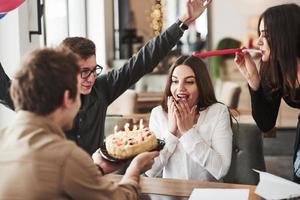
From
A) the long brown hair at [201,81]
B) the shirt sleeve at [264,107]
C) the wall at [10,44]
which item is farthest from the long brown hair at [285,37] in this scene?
the wall at [10,44]

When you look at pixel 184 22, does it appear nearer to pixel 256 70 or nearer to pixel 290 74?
pixel 256 70

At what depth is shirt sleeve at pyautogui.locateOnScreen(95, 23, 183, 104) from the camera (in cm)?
187

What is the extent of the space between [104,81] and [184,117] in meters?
0.40

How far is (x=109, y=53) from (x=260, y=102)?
11.5ft

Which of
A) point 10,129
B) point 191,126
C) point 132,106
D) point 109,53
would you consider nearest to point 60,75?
point 10,129

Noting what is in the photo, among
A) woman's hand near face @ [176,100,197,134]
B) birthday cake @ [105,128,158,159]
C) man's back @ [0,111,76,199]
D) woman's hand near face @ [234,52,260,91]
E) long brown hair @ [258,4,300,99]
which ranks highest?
long brown hair @ [258,4,300,99]

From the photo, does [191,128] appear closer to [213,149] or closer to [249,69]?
[213,149]

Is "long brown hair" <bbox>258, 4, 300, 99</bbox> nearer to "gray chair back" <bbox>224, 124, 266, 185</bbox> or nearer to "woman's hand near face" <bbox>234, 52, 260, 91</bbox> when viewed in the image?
"woman's hand near face" <bbox>234, 52, 260, 91</bbox>

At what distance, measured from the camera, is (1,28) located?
2.46m

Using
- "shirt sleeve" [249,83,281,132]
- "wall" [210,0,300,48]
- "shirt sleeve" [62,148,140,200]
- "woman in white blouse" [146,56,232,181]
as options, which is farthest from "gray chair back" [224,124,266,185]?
"wall" [210,0,300,48]

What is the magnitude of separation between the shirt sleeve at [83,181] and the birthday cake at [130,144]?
1.47 feet

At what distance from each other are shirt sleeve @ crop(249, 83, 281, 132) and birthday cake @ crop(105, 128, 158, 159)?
1.78 ft

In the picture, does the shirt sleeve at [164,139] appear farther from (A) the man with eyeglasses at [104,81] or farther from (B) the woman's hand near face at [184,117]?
(A) the man with eyeglasses at [104,81]

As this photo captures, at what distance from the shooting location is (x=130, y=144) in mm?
1514
